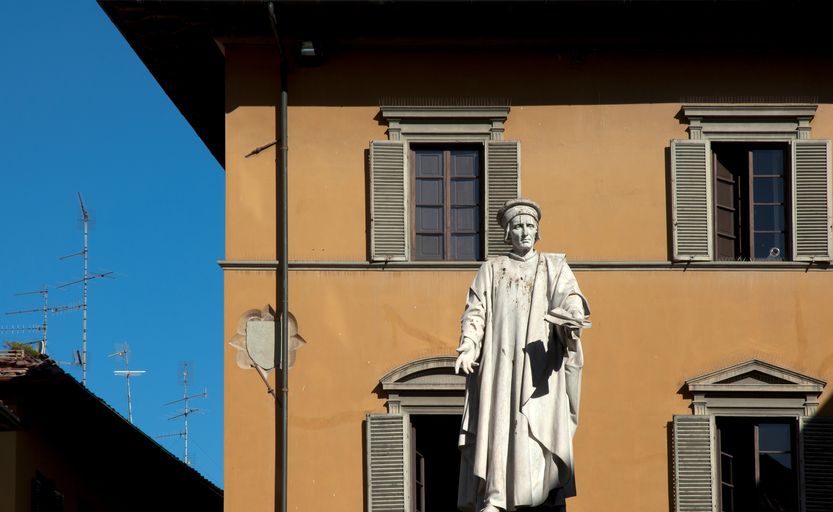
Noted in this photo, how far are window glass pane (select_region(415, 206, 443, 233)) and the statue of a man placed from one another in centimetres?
710

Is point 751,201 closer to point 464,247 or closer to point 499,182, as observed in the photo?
point 499,182

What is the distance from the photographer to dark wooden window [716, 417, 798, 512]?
2505cm

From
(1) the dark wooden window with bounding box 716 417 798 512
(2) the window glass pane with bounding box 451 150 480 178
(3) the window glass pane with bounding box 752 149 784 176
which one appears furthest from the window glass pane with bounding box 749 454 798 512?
(2) the window glass pane with bounding box 451 150 480 178

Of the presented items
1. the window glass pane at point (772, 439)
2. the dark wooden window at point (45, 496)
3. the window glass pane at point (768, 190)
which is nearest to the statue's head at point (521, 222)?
the window glass pane at point (772, 439)

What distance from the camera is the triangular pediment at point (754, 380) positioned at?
2520 centimetres

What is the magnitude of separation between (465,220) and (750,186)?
10.8 feet

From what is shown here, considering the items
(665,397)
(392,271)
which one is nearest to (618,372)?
(665,397)

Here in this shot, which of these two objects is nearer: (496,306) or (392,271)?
(496,306)

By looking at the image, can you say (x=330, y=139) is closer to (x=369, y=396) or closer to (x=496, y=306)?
(x=369, y=396)

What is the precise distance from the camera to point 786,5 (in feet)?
84.3

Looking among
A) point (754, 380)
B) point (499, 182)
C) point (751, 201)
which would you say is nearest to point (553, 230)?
point (499, 182)

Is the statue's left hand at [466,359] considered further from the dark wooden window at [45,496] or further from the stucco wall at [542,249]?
the dark wooden window at [45,496]

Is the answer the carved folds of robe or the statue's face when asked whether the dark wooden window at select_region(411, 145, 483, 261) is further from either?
the carved folds of robe

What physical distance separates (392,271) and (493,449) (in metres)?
7.57
